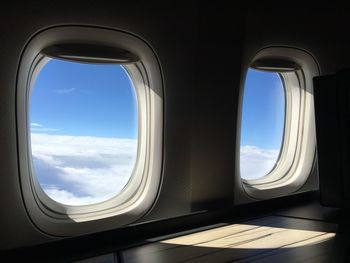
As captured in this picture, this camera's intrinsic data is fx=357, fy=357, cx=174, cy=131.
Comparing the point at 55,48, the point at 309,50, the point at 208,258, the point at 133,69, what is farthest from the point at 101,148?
the point at 309,50

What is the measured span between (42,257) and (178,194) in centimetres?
93

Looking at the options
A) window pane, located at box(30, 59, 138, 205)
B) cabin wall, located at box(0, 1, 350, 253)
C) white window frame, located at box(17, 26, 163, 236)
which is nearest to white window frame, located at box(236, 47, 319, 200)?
cabin wall, located at box(0, 1, 350, 253)

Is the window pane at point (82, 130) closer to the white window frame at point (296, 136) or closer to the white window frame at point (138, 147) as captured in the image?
the white window frame at point (138, 147)

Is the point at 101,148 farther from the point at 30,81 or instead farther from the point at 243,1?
the point at 243,1

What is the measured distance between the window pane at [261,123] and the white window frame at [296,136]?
0.20ft

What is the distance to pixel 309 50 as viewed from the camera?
9.45 ft

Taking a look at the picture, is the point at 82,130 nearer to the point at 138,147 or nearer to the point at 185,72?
the point at 138,147

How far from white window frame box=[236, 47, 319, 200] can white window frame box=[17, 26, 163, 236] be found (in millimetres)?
1033

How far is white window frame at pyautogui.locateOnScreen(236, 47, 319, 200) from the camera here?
298 centimetres

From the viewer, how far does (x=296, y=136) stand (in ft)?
10.5

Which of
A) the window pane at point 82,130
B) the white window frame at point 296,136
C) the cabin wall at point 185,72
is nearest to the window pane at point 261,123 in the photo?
the white window frame at point 296,136

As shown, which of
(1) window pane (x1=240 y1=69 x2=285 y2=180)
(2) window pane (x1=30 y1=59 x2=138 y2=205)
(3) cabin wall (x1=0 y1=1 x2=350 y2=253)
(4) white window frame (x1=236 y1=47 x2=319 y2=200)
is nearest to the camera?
(3) cabin wall (x1=0 y1=1 x2=350 y2=253)

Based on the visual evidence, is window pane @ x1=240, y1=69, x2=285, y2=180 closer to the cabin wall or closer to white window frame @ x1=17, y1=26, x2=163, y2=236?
the cabin wall

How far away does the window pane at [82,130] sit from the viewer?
6.54ft
